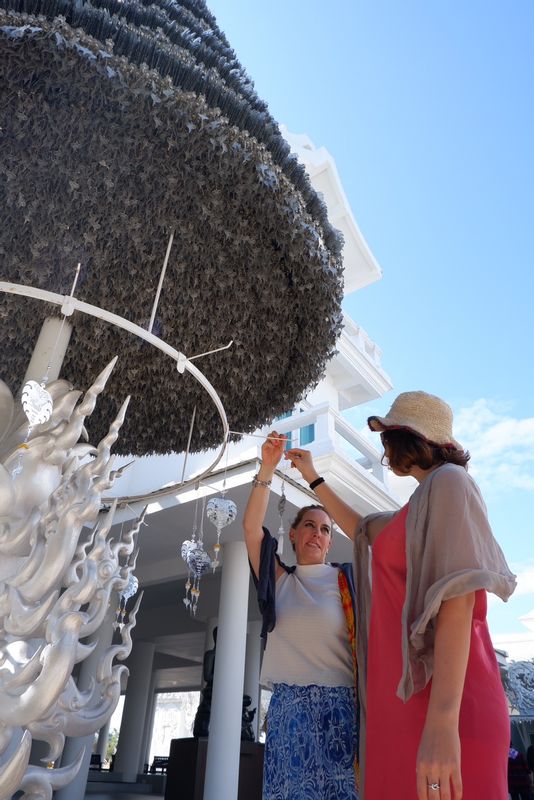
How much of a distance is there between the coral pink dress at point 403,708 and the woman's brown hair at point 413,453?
5.5 inches

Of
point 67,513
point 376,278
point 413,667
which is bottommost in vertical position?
point 413,667

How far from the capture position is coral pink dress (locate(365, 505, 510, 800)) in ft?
3.60

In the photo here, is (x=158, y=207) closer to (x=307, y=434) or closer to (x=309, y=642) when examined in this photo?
(x=309, y=642)

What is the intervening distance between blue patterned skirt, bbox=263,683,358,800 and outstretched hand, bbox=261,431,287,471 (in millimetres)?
780

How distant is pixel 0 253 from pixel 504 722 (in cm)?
310

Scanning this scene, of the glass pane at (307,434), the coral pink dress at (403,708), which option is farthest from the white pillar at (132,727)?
A: the coral pink dress at (403,708)

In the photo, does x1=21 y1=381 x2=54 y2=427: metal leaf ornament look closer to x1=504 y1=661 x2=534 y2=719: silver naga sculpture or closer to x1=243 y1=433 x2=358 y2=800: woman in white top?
x1=243 y1=433 x2=358 y2=800: woman in white top

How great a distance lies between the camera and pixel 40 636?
7.52 ft

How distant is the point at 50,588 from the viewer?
230 cm

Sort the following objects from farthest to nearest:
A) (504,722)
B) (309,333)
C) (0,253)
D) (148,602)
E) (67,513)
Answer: (148,602), (309,333), (0,253), (67,513), (504,722)

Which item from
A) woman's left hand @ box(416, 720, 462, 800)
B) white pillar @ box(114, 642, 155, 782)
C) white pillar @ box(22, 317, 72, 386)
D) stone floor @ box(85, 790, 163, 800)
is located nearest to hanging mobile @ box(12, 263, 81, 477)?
white pillar @ box(22, 317, 72, 386)

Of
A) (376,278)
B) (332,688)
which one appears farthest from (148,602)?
(332,688)

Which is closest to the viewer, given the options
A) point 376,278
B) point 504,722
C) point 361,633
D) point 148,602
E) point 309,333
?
point 504,722

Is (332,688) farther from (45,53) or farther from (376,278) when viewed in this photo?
(376,278)
